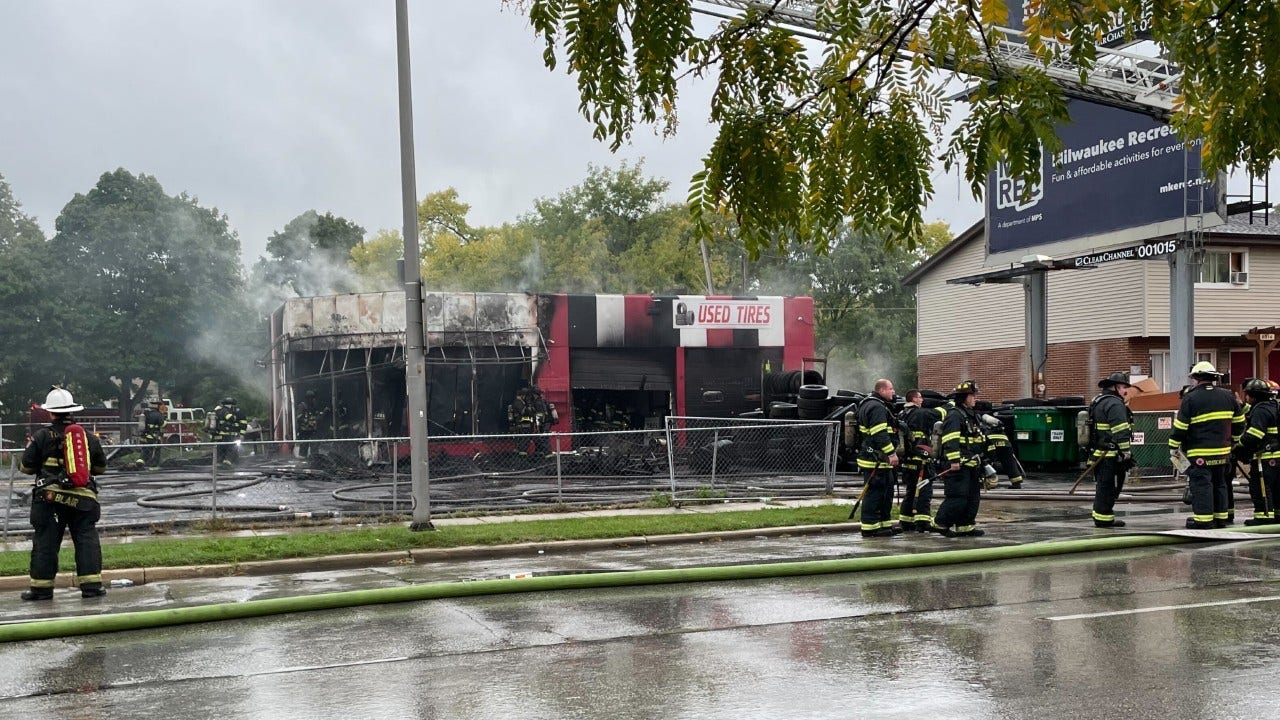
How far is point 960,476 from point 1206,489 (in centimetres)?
271

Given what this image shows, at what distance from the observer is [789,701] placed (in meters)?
5.91

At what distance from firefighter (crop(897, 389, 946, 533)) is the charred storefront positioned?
15723mm

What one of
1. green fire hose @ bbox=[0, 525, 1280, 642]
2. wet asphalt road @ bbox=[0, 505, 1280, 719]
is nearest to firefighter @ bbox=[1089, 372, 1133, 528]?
green fire hose @ bbox=[0, 525, 1280, 642]

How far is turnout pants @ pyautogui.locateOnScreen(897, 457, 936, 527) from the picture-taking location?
1396 cm

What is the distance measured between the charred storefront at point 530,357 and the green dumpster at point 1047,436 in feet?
28.3

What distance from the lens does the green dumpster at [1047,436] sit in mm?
22953

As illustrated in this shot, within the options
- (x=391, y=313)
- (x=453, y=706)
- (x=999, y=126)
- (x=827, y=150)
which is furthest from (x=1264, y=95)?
(x=391, y=313)

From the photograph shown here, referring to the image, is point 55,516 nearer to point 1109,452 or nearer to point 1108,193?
point 1109,452

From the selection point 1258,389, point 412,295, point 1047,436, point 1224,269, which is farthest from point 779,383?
point 412,295

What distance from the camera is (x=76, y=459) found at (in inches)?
419

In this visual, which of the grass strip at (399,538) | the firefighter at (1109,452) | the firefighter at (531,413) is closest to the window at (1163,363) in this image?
the firefighter at (531,413)

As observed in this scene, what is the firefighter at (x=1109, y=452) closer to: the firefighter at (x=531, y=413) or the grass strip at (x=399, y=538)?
the grass strip at (x=399, y=538)

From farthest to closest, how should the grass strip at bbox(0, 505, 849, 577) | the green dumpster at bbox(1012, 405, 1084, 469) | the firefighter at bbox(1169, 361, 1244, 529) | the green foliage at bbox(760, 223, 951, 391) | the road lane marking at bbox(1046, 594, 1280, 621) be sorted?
the green foliage at bbox(760, 223, 951, 391) < the green dumpster at bbox(1012, 405, 1084, 469) < the firefighter at bbox(1169, 361, 1244, 529) < the grass strip at bbox(0, 505, 849, 577) < the road lane marking at bbox(1046, 594, 1280, 621)

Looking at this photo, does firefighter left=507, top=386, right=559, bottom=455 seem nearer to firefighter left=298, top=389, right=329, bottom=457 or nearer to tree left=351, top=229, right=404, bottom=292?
firefighter left=298, top=389, right=329, bottom=457
